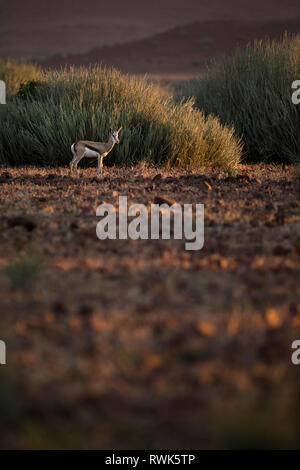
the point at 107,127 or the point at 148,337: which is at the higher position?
the point at 107,127

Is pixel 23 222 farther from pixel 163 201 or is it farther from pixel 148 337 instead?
pixel 148 337

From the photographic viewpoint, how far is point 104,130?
31.0 ft

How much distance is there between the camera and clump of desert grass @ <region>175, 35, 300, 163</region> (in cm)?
1105

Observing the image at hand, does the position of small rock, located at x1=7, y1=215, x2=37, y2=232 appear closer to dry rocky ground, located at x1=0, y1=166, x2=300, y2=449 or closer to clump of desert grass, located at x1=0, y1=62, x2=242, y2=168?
dry rocky ground, located at x1=0, y1=166, x2=300, y2=449

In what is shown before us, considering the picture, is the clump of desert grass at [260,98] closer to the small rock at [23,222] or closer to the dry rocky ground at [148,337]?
the dry rocky ground at [148,337]

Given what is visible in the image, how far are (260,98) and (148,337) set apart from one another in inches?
390

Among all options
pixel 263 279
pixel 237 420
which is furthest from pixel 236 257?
pixel 237 420

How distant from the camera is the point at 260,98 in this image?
11609 millimetres

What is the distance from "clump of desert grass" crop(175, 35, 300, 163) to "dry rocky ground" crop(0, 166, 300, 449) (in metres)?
6.43

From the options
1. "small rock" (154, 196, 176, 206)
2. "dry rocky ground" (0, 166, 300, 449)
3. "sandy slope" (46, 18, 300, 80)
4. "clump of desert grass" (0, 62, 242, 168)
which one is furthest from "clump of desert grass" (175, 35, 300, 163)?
"sandy slope" (46, 18, 300, 80)

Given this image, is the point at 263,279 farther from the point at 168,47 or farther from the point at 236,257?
the point at 168,47

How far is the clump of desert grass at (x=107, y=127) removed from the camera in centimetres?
933

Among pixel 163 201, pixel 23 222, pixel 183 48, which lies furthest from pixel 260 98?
pixel 183 48
